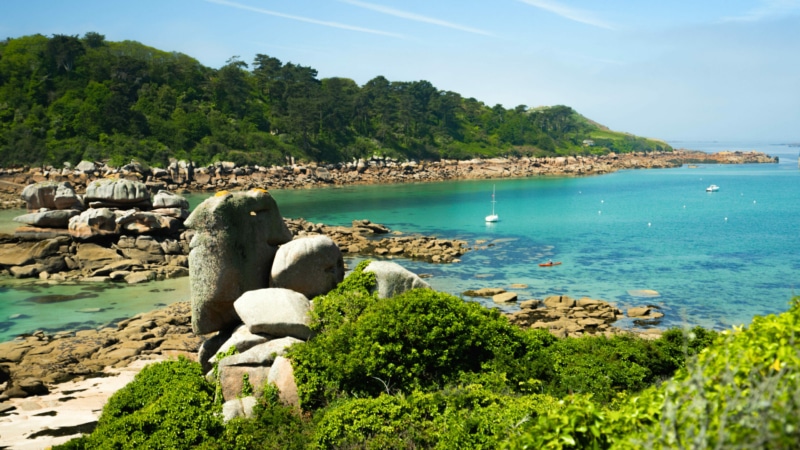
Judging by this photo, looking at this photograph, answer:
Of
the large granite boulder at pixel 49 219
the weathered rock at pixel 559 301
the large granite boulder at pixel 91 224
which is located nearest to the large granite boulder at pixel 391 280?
the weathered rock at pixel 559 301

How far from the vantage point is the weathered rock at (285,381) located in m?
13.4

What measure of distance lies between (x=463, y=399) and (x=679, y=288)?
25049mm

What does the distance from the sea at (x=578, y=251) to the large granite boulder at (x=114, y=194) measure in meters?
9.38

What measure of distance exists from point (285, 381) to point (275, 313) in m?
→ 2.25

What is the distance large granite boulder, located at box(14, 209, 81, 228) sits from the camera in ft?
124

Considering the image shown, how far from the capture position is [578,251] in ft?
144

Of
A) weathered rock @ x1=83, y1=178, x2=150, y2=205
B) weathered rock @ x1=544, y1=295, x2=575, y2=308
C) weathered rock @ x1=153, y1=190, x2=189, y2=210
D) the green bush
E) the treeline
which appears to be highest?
the treeline

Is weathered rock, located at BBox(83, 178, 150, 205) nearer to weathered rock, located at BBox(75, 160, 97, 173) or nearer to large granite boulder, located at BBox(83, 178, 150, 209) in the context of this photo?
large granite boulder, located at BBox(83, 178, 150, 209)

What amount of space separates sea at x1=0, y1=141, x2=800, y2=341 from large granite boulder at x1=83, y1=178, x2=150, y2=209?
369 inches

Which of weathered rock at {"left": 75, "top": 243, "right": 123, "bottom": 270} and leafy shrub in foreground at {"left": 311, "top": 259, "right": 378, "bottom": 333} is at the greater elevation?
leafy shrub in foreground at {"left": 311, "top": 259, "right": 378, "bottom": 333}

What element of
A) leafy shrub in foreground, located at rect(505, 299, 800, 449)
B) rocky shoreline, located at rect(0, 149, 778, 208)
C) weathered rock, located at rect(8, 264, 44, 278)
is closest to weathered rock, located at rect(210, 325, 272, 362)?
leafy shrub in foreground, located at rect(505, 299, 800, 449)

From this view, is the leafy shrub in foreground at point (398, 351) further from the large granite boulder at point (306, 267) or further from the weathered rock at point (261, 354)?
the large granite boulder at point (306, 267)

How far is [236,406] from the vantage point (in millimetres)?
13227

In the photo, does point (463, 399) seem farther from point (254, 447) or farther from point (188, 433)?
point (188, 433)
